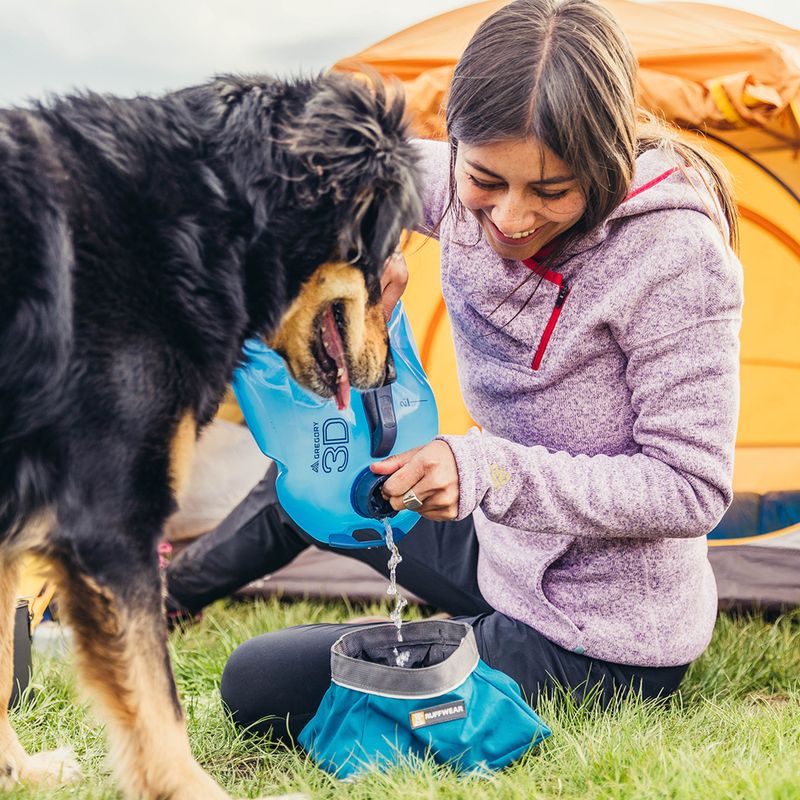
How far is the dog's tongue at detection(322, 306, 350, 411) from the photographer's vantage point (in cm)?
223

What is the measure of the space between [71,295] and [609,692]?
151cm

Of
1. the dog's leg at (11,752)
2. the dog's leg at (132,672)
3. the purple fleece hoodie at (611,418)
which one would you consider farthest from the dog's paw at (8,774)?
the purple fleece hoodie at (611,418)

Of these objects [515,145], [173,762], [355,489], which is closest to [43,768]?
[173,762]

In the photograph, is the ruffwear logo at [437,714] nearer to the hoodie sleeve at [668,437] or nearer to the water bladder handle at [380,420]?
A: the hoodie sleeve at [668,437]

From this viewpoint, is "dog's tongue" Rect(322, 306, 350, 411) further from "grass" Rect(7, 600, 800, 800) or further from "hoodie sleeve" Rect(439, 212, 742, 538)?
"grass" Rect(7, 600, 800, 800)

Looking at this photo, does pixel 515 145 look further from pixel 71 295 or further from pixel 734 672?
pixel 734 672

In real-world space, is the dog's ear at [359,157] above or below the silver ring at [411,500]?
above

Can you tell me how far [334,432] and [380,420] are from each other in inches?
5.6

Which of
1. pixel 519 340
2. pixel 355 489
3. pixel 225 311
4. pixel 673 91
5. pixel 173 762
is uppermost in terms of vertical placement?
pixel 673 91

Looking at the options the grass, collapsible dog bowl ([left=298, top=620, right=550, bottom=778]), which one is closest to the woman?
the grass

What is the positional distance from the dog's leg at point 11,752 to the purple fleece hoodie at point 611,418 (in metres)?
1.05

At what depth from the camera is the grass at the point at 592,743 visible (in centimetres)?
196

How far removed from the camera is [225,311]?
6.47 ft

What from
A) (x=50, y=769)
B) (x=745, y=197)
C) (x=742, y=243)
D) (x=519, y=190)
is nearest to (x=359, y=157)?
(x=519, y=190)
